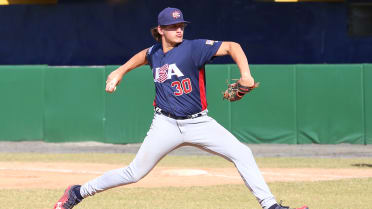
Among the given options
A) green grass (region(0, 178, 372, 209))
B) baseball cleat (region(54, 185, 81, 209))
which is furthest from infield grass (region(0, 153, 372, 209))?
baseball cleat (region(54, 185, 81, 209))

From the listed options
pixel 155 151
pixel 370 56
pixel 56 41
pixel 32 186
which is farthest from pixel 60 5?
pixel 155 151

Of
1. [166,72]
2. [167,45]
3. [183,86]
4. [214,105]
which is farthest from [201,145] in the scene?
[214,105]

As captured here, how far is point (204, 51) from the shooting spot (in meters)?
7.82

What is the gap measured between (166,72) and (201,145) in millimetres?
733

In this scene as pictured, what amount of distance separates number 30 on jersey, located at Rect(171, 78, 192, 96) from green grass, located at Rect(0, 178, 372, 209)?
2.48m

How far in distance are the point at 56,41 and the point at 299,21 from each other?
24.0 ft

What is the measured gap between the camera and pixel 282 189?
12.0 meters

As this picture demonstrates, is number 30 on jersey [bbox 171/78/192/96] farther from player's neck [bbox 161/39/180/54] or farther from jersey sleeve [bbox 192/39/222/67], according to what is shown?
player's neck [bbox 161/39/180/54]

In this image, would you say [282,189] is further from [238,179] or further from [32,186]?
[32,186]

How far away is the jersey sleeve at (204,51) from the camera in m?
7.79

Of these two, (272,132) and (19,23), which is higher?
(19,23)

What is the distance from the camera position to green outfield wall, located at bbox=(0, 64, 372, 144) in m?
21.1

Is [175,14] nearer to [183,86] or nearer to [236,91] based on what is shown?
[183,86]

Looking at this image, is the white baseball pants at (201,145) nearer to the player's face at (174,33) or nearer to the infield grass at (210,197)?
the player's face at (174,33)
